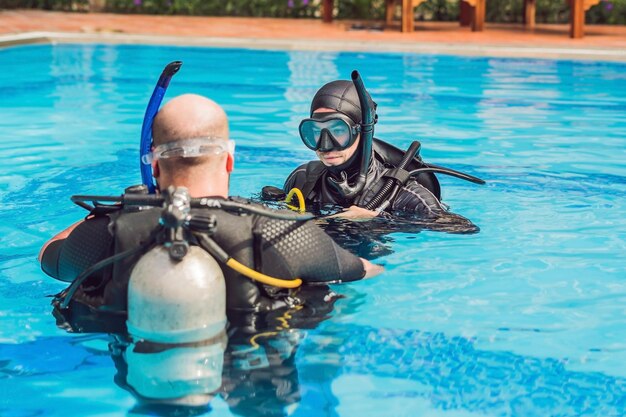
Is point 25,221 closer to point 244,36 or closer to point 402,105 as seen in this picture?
point 402,105

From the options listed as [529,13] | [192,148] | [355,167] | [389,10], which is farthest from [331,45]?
[192,148]

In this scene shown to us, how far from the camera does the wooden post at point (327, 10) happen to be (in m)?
15.6

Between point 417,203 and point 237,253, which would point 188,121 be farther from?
point 417,203

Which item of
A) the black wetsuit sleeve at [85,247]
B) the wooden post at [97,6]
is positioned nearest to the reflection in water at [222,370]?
the black wetsuit sleeve at [85,247]

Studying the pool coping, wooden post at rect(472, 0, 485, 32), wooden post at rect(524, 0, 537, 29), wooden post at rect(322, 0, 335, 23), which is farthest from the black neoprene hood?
wooden post at rect(524, 0, 537, 29)

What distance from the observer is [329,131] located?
4.64 m

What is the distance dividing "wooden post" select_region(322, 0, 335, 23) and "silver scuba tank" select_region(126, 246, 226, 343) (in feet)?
43.0

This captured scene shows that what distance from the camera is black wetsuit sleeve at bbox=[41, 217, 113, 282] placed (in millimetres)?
3119

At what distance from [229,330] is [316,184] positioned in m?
2.06

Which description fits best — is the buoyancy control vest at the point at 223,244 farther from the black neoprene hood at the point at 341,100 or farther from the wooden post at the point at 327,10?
the wooden post at the point at 327,10

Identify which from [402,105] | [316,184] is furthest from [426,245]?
[402,105]

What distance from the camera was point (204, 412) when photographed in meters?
2.97

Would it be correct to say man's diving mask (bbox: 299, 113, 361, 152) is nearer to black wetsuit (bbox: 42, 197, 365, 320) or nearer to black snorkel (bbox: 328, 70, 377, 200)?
black snorkel (bbox: 328, 70, 377, 200)

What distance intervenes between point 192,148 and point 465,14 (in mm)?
13379
